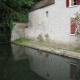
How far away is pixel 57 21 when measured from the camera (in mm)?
20781

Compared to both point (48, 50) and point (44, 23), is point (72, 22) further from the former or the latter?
point (44, 23)

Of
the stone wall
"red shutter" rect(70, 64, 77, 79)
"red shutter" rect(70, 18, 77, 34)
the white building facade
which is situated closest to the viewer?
"red shutter" rect(70, 64, 77, 79)

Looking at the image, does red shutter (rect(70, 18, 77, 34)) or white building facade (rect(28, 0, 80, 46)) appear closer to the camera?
red shutter (rect(70, 18, 77, 34))

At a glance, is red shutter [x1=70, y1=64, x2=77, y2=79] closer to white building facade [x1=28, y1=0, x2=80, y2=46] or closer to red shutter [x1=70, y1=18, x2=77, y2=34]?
white building facade [x1=28, y1=0, x2=80, y2=46]

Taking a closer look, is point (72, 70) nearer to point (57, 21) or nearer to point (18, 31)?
point (57, 21)

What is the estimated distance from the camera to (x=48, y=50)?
55.2ft

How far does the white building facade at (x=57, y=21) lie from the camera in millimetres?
18256

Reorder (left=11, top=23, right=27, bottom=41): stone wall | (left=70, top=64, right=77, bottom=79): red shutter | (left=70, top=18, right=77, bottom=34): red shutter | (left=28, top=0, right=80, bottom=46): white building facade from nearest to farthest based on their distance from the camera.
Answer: (left=70, top=64, right=77, bottom=79): red shutter → (left=70, top=18, right=77, bottom=34): red shutter → (left=28, top=0, right=80, bottom=46): white building facade → (left=11, top=23, right=27, bottom=41): stone wall

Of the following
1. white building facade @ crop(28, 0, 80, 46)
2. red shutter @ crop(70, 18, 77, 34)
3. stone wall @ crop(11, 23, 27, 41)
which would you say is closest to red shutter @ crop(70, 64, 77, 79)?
white building facade @ crop(28, 0, 80, 46)

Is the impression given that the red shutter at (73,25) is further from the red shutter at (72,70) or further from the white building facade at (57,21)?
the red shutter at (72,70)

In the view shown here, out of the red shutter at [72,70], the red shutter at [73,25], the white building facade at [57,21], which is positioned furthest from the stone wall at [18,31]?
the red shutter at [72,70]

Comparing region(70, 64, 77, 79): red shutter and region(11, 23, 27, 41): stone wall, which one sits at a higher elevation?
region(11, 23, 27, 41): stone wall

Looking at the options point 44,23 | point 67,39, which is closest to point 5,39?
point 44,23

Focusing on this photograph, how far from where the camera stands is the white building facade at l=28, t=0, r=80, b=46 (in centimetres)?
1826
